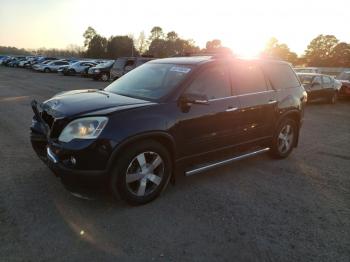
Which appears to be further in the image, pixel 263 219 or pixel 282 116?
pixel 282 116

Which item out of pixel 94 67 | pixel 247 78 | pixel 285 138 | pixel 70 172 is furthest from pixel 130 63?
pixel 70 172

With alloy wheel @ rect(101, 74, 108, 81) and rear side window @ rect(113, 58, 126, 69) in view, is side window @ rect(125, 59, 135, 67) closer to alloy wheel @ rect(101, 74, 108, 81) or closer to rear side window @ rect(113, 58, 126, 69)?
rear side window @ rect(113, 58, 126, 69)

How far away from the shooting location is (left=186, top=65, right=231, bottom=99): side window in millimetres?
4613

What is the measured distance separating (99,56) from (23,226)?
94.0 meters

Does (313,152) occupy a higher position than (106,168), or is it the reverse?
(106,168)

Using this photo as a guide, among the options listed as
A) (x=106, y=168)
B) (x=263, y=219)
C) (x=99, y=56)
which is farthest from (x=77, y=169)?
(x=99, y=56)

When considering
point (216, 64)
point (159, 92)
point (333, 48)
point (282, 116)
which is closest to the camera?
point (159, 92)

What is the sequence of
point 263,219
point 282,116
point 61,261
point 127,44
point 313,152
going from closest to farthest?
point 61,261, point 263,219, point 282,116, point 313,152, point 127,44

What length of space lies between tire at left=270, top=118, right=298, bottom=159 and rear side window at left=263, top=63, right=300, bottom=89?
2.11 ft

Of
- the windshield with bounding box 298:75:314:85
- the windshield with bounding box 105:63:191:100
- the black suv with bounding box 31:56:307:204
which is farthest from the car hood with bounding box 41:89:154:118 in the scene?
the windshield with bounding box 298:75:314:85

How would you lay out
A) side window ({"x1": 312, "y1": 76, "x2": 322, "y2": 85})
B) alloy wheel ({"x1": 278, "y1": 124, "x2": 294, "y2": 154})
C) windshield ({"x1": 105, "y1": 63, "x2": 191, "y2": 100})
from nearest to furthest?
windshield ({"x1": 105, "y1": 63, "x2": 191, "y2": 100}) → alloy wheel ({"x1": 278, "y1": 124, "x2": 294, "y2": 154}) → side window ({"x1": 312, "y1": 76, "x2": 322, "y2": 85})

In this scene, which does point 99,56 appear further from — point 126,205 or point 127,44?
point 126,205

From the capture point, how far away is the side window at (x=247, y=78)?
5.15 meters

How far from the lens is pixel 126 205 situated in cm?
411
